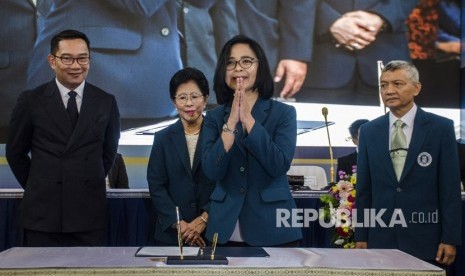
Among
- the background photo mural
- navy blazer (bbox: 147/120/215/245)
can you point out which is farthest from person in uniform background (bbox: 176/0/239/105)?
navy blazer (bbox: 147/120/215/245)

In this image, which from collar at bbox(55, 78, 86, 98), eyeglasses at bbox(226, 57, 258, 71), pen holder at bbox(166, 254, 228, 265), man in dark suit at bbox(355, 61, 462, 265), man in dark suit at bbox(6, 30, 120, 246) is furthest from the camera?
collar at bbox(55, 78, 86, 98)

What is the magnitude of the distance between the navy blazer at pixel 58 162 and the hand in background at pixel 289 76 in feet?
10.1

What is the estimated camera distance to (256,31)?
5582 millimetres

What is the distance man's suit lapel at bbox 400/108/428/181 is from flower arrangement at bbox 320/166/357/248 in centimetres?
73

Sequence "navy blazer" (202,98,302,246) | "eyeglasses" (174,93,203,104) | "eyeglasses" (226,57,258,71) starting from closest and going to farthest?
"navy blazer" (202,98,302,246) → "eyeglasses" (226,57,258,71) → "eyeglasses" (174,93,203,104)

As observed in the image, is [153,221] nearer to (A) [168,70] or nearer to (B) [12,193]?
(B) [12,193]

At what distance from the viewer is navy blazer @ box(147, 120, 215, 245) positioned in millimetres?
2812

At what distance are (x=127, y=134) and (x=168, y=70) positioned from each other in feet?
2.18

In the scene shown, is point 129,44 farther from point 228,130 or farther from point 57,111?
point 228,130

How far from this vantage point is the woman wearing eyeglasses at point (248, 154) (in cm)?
209

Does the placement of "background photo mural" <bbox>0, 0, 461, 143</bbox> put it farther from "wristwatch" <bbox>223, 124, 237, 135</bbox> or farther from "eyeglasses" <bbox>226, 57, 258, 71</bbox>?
"wristwatch" <bbox>223, 124, 237, 135</bbox>

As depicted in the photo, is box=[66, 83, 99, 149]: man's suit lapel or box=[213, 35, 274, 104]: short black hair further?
box=[66, 83, 99, 149]: man's suit lapel

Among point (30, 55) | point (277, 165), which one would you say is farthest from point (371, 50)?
point (277, 165)

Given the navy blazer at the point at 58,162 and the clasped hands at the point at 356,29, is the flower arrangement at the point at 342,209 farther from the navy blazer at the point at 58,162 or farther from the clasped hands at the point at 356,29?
the clasped hands at the point at 356,29
